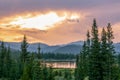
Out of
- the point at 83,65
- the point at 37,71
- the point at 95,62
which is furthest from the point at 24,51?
the point at 95,62

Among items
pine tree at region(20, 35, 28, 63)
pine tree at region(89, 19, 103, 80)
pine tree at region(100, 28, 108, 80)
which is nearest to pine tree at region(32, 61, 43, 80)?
pine tree at region(20, 35, 28, 63)

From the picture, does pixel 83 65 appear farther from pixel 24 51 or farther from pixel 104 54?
pixel 104 54

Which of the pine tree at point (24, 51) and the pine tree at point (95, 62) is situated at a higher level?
the pine tree at point (24, 51)

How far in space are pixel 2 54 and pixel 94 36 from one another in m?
85.9

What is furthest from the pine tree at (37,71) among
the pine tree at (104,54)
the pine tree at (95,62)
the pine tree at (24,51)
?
the pine tree at (104,54)

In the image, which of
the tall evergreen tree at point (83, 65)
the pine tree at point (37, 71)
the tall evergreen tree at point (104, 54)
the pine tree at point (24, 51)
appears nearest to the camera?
the tall evergreen tree at point (104, 54)

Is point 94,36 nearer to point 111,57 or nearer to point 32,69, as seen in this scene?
point 111,57

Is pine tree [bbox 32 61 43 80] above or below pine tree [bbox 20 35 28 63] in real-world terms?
below

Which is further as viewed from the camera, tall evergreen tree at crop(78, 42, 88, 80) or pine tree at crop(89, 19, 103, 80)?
tall evergreen tree at crop(78, 42, 88, 80)

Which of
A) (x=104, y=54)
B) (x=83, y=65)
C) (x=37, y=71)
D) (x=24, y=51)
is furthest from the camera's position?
(x=83, y=65)

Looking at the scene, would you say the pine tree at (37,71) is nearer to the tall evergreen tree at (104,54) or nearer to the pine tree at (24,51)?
the pine tree at (24,51)

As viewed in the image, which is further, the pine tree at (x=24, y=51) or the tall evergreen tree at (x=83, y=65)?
the tall evergreen tree at (x=83, y=65)

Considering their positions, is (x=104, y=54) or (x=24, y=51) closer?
(x=104, y=54)

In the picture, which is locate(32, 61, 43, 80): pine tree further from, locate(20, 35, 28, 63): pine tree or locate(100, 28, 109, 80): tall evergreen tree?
locate(100, 28, 109, 80): tall evergreen tree
